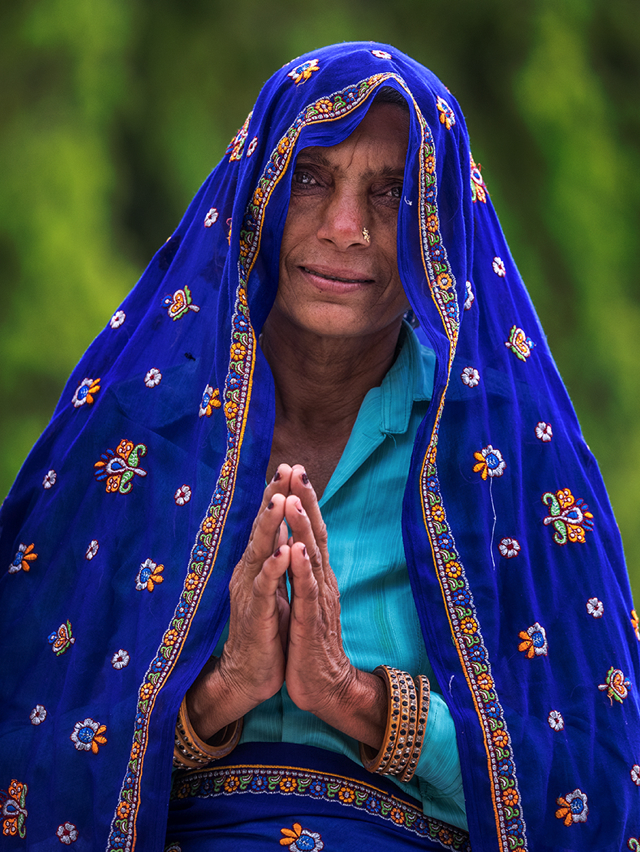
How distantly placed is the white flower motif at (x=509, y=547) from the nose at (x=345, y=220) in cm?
A: 57

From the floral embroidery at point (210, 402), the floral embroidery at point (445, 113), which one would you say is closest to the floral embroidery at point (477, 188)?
the floral embroidery at point (445, 113)

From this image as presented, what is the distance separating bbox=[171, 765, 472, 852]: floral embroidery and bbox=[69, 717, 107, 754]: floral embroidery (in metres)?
Answer: 0.17

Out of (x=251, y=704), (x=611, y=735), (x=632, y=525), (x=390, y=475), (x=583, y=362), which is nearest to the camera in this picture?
(x=251, y=704)

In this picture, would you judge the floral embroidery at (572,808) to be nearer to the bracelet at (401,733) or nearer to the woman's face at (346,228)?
the bracelet at (401,733)

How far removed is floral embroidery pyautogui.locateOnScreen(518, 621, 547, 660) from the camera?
1.51 meters

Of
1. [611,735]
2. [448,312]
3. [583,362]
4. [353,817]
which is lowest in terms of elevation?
[353,817]

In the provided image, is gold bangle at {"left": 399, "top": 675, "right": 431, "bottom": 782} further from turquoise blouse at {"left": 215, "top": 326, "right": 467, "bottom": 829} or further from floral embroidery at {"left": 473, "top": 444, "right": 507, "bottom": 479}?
floral embroidery at {"left": 473, "top": 444, "right": 507, "bottom": 479}

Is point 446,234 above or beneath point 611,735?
above

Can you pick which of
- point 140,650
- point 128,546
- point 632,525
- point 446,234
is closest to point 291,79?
point 446,234

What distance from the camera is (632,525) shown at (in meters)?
3.69

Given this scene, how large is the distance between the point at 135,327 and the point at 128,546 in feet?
1.47

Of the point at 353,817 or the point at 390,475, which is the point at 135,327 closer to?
the point at 390,475

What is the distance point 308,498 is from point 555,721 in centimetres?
57

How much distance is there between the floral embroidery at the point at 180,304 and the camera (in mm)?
1684
